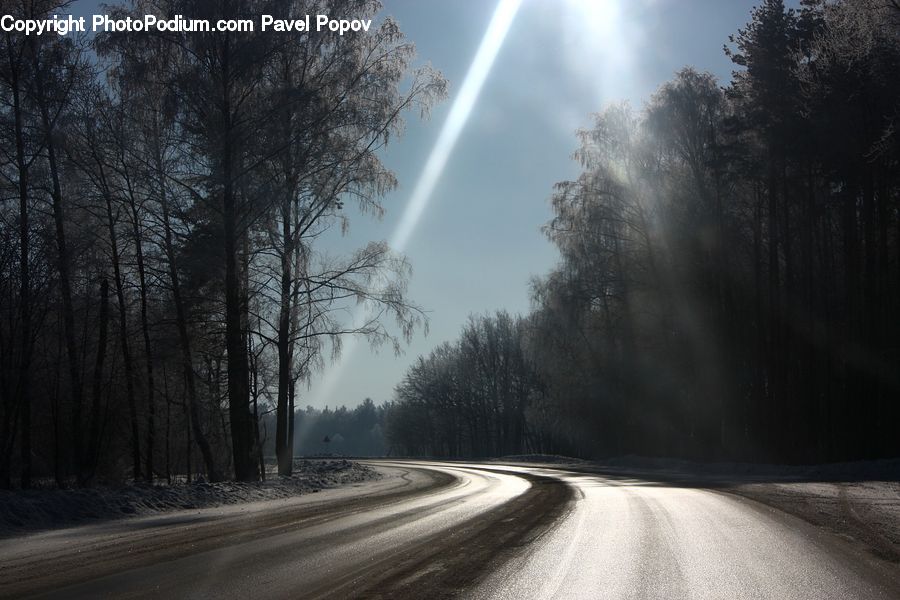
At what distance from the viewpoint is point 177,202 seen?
69.3ft

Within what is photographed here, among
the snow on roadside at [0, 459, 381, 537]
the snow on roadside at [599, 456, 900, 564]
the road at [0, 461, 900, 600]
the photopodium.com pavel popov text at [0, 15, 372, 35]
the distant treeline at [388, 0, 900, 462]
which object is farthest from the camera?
the distant treeline at [388, 0, 900, 462]

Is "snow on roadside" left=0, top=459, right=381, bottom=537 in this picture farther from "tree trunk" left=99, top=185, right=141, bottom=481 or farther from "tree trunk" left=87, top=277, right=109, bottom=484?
"tree trunk" left=99, top=185, right=141, bottom=481

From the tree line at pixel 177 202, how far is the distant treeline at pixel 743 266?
13.2 metres

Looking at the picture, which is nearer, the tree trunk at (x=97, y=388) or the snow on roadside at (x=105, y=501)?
the snow on roadside at (x=105, y=501)

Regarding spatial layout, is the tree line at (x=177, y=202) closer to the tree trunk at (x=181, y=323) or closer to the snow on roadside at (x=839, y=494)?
the tree trunk at (x=181, y=323)

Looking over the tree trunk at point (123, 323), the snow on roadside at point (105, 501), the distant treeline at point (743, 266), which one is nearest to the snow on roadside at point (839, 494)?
the distant treeline at point (743, 266)

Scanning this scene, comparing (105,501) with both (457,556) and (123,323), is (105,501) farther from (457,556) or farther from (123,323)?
(123,323)

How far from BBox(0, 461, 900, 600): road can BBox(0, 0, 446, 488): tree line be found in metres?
8.94

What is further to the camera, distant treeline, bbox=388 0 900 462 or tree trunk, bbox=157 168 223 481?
distant treeline, bbox=388 0 900 462

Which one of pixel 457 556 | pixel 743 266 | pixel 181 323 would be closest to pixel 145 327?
pixel 181 323

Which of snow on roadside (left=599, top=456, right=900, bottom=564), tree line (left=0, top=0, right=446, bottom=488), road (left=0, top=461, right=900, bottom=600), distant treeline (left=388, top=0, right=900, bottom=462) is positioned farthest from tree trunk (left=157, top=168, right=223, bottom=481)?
distant treeline (left=388, top=0, right=900, bottom=462)

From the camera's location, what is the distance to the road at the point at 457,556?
6.71m

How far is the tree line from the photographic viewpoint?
→ 792 inches

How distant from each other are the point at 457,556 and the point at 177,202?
615 inches
